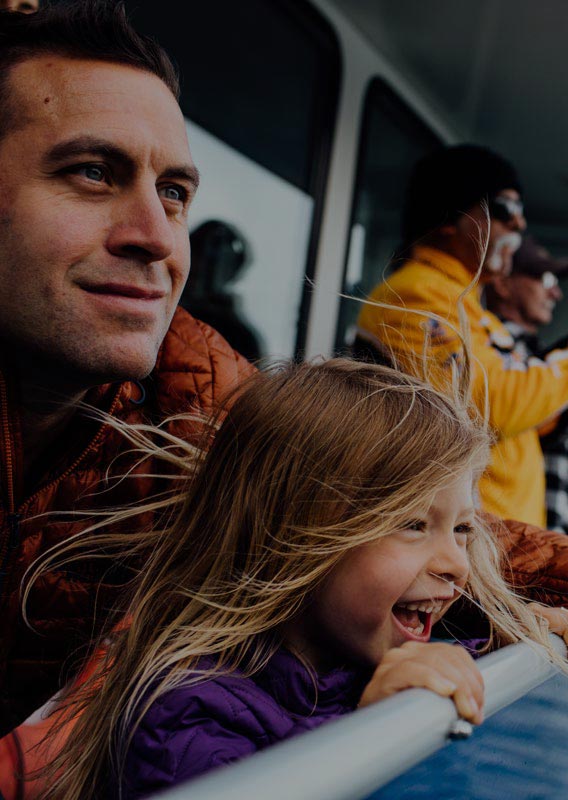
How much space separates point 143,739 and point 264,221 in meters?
2.28

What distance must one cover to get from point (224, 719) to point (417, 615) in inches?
9.9

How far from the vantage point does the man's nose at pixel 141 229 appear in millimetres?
1078

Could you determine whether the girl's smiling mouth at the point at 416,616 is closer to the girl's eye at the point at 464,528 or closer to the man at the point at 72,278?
the girl's eye at the point at 464,528

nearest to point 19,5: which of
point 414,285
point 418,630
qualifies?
point 414,285

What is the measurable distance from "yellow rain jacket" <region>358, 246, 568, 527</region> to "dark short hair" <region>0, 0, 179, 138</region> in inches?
27.4

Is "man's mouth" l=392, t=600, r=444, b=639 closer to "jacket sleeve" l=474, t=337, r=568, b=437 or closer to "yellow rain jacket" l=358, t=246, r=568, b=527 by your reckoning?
"yellow rain jacket" l=358, t=246, r=568, b=527

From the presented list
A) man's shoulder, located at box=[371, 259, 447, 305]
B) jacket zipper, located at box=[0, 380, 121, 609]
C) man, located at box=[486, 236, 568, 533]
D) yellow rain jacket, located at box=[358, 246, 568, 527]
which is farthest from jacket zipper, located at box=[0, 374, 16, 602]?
man, located at box=[486, 236, 568, 533]

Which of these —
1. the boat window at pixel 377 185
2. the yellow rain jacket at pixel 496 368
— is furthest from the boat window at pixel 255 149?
the yellow rain jacket at pixel 496 368

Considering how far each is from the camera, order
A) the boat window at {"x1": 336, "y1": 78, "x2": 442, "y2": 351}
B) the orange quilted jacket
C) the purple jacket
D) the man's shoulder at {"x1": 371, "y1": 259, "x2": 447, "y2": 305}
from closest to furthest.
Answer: the purple jacket
the orange quilted jacket
the man's shoulder at {"x1": 371, "y1": 259, "x2": 447, "y2": 305}
the boat window at {"x1": 336, "y1": 78, "x2": 442, "y2": 351}

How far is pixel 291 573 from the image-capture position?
933mm

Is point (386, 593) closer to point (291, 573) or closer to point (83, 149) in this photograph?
point (291, 573)

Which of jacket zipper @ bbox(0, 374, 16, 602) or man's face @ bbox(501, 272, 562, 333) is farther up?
man's face @ bbox(501, 272, 562, 333)

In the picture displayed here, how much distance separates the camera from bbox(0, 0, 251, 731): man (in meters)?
1.08

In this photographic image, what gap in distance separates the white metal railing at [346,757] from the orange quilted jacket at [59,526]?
0.65 metres
